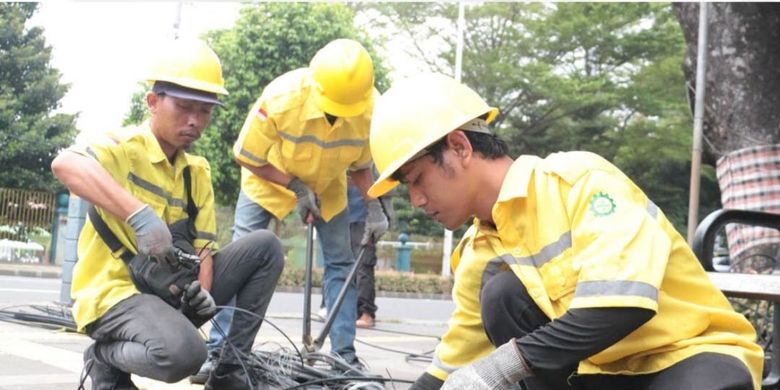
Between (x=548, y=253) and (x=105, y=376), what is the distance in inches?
69.8

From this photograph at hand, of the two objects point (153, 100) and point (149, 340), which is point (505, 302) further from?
point (153, 100)

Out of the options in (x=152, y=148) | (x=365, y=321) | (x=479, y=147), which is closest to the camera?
(x=479, y=147)

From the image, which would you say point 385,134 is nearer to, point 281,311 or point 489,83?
point 281,311

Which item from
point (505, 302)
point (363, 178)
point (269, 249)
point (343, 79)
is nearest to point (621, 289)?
point (505, 302)

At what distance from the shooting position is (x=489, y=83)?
23625 mm

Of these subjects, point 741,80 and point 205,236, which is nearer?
point 205,236

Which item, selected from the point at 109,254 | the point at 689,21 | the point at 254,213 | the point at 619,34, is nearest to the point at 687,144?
the point at 619,34

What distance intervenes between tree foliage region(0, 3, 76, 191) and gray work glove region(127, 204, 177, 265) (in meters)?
20.4

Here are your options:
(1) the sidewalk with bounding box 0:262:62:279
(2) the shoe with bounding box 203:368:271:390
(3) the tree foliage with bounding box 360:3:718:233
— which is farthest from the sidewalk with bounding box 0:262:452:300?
(2) the shoe with bounding box 203:368:271:390

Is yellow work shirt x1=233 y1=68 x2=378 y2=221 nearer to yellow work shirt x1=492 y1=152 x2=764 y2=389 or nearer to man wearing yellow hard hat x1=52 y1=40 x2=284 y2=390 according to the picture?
man wearing yellow hard hat x1=52 y1=40 x2=284 y2=390

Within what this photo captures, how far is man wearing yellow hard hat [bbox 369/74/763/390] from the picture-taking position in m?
1.98

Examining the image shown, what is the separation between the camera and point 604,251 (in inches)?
77.8

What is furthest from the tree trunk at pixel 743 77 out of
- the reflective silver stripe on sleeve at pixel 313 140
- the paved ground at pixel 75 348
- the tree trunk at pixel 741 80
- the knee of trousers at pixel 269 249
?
the knee of trousers at pixel 269 249

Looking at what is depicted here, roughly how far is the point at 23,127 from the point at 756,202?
20.4 m
